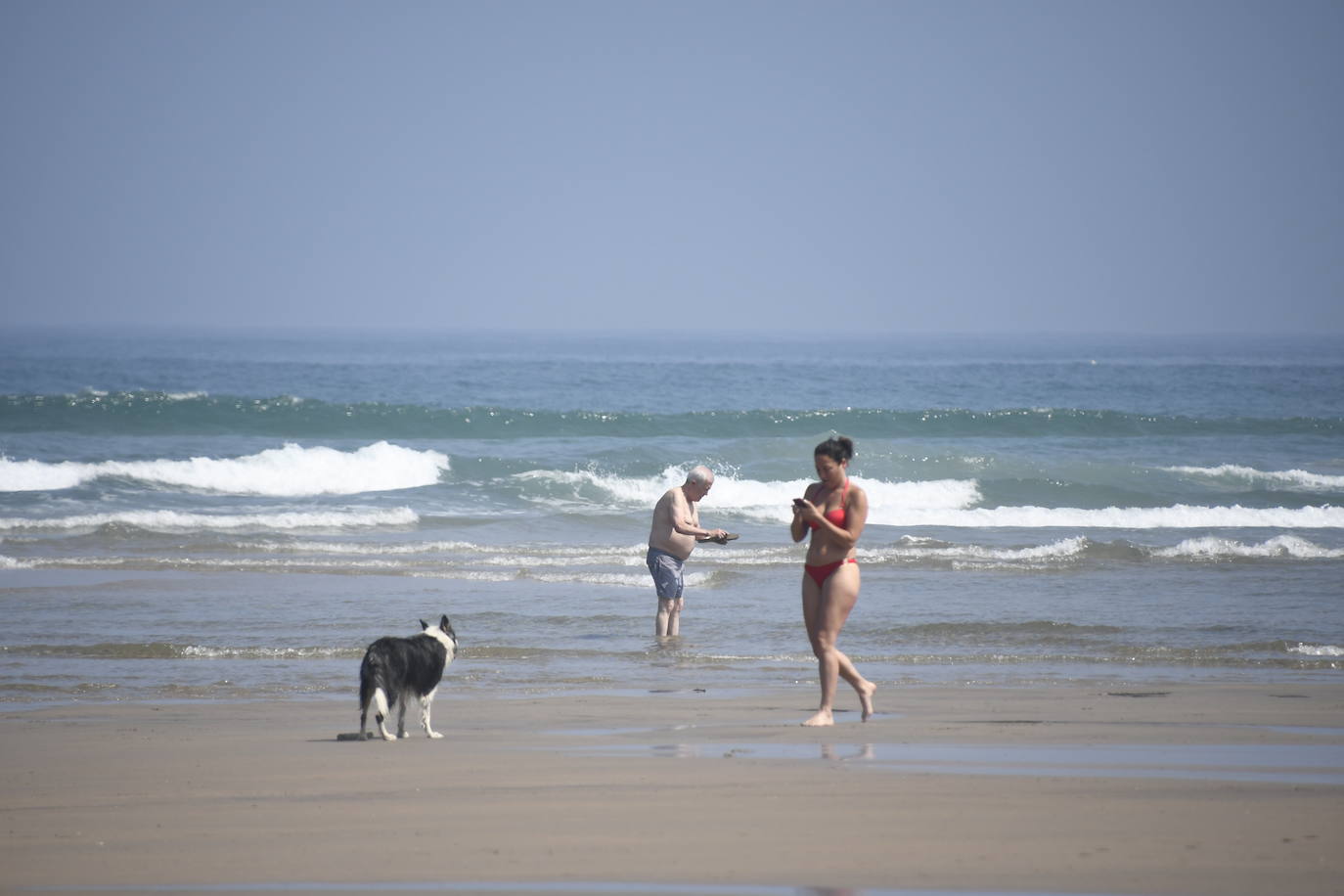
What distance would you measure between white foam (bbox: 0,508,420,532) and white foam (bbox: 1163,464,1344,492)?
15309mm

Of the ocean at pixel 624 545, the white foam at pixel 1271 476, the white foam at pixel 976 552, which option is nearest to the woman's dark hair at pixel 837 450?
the ocean at pixel 624 545

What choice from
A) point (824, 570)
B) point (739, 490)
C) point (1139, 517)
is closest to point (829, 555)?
point (824, 570)

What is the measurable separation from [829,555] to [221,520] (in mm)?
13366

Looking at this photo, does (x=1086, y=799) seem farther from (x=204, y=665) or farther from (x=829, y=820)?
(x=204, y=665)

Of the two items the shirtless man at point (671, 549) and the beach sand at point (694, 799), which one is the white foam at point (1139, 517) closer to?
the shirtless man at point (671, 549)

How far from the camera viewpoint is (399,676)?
655cm

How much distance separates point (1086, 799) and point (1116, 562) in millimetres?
10465

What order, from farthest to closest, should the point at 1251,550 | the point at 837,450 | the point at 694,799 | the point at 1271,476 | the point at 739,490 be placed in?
1. the point at 1271,476
2. the point at 739,490
3. the point at 1251,550
4. the point at 837,450
5. the point at 694,799

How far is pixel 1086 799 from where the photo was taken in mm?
4762

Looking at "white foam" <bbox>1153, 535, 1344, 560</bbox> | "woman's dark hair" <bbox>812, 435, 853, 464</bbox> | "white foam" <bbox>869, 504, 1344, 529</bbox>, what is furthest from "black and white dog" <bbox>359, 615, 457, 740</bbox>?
"white foam" <bbox>869, 504, 1344, 529</bbox>

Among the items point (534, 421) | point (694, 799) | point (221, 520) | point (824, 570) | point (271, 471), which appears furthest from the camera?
point (534, 421)

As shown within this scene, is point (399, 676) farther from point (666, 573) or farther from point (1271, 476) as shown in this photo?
point (1271, 476)

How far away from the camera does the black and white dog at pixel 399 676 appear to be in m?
6.44

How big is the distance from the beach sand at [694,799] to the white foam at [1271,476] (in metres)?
18.2
